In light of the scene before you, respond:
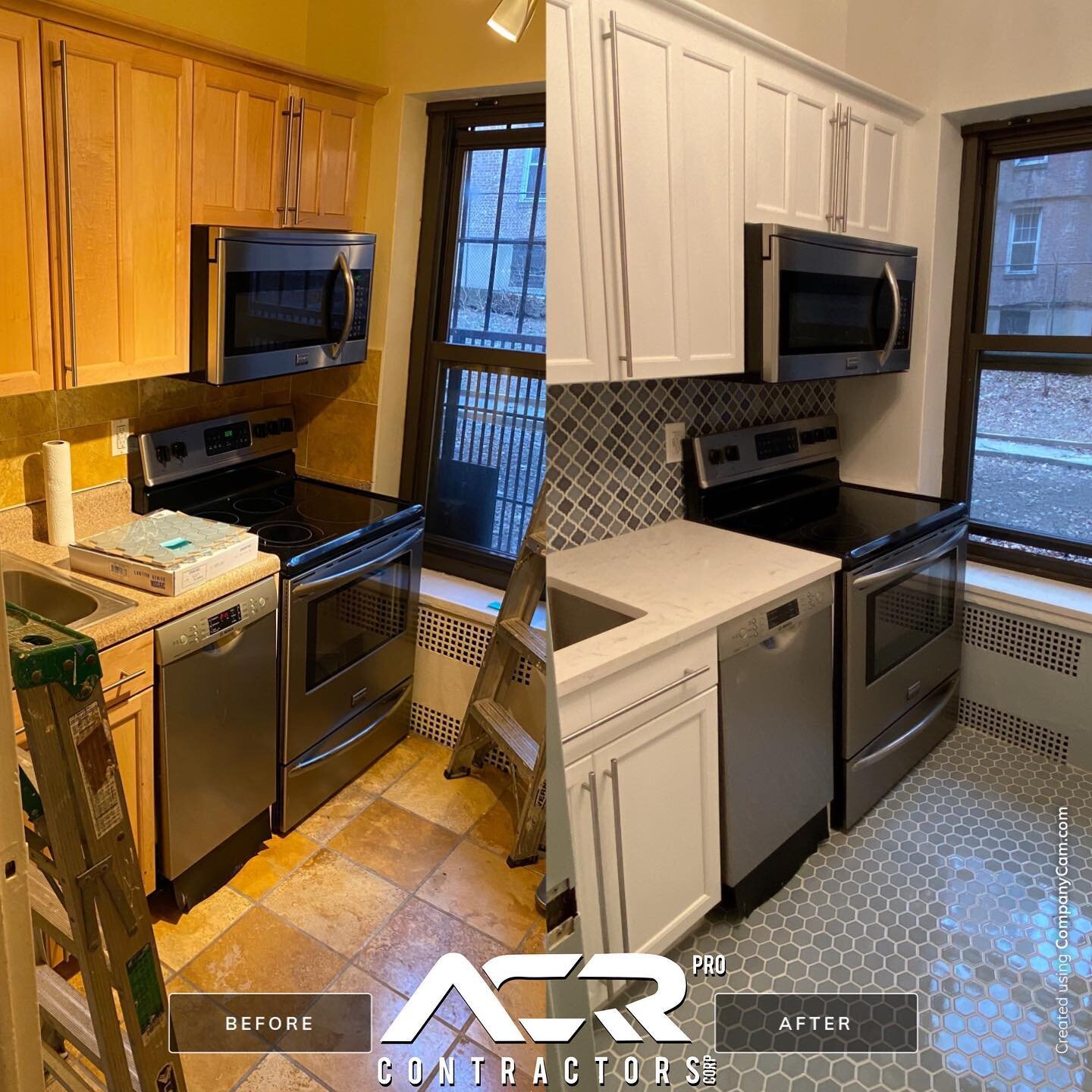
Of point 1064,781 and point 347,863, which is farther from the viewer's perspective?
point 1064,781

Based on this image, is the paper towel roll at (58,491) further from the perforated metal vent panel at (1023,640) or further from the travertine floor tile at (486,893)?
the perforated metal vent panel at (1023,640)

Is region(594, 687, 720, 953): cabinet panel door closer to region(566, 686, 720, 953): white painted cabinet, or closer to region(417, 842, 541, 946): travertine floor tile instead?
region(566, 686, 720, 953): white painted cabinet

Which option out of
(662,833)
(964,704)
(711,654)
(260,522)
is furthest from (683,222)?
(964,704)

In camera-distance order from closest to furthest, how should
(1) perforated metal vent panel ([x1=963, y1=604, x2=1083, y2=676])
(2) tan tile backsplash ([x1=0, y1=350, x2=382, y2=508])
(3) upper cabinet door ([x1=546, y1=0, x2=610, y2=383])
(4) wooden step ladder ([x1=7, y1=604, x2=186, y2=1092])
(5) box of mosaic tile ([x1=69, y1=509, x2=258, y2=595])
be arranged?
1. (4) wooden step ladder ([x1=7, y1=604, x2=186, y2=1092])
2. (2) tan tile backsplash ([x1=0, y1=350, x2=382, y2=508])
3. (3) upper cabinet door ([x1=546, y1=0, x2=610, y2=383])
4. (5) box of mosaic tile ([x1=69, y1=509, x2=258, y2=595])
5. (1) perforated metal vent panel ([x1=963, y1=604, x2=1083, y2=676])

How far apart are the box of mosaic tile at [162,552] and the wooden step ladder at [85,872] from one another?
1.51 ft

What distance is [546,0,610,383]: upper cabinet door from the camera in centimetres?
103

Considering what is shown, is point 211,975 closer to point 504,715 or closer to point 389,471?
point 504,715

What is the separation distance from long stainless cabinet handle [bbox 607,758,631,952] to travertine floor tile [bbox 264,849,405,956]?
1.01 feet

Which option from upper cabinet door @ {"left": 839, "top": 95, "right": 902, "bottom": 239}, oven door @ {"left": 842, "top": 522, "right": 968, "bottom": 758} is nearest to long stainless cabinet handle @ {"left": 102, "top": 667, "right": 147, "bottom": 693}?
oven door @ {"left": 842, "top": 522, "right": 968, "bottom": 758}

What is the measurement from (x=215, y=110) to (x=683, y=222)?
0.77 metres

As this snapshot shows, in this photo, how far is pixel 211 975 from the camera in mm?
949

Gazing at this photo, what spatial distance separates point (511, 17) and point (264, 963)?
3.21 feet

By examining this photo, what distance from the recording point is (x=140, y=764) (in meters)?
1.33

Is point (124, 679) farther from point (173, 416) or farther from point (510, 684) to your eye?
point (510, 684)
